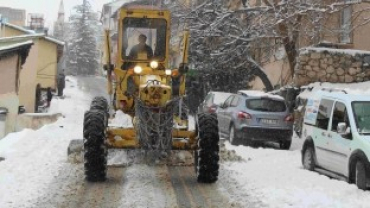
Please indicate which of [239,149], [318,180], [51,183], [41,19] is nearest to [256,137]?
[239,149]

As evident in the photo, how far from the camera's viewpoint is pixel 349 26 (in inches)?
916

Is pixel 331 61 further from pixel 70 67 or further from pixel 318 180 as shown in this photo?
pixel 70 67

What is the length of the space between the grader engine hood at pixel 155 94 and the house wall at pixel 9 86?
1667cm

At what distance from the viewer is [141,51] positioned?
1202 cm

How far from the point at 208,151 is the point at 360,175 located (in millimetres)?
2406

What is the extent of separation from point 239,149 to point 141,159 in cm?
330

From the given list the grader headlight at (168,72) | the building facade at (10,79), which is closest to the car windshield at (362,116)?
the grader headlight at (168,72)

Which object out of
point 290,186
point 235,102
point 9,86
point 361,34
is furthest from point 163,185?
point 9,86

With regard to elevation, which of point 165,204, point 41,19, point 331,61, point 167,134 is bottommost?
point 165,204

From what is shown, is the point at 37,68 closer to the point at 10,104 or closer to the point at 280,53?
the point at 10,104

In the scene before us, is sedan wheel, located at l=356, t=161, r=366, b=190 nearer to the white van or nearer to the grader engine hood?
the white van

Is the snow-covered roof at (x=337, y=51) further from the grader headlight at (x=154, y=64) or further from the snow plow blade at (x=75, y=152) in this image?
the grader headlight at (x=154, y=64)

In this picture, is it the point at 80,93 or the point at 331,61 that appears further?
the point at 80,93

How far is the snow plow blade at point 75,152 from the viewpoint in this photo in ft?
40.6
